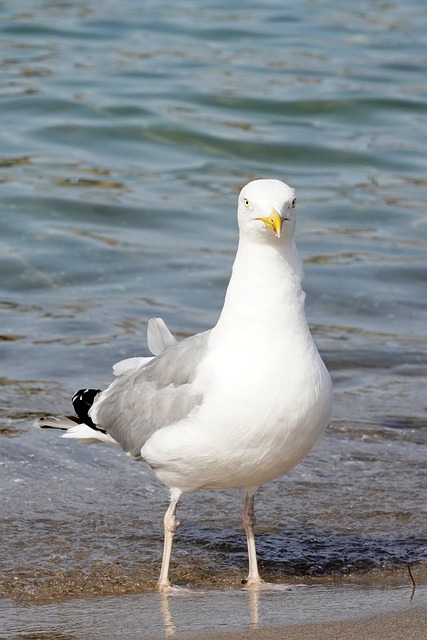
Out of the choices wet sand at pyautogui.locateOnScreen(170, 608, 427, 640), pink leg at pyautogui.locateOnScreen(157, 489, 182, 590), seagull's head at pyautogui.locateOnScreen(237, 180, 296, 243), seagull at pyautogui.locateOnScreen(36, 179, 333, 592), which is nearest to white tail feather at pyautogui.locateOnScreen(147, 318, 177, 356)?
seagull at pyautogui.locateOnScreen(36, 179, 333, 592)

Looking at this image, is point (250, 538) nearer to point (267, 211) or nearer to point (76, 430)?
point (76, 430)

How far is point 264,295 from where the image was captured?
4.70m

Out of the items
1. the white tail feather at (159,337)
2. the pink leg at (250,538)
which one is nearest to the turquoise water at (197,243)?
the pink leg at (250,538)

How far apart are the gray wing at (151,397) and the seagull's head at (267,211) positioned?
0.50 meters

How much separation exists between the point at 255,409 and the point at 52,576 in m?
1.12

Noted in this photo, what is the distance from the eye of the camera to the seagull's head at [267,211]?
4.59m

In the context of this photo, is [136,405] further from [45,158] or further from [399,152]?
[399,152]

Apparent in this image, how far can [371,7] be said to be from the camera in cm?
1948

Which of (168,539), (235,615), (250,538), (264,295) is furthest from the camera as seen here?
(250,538)

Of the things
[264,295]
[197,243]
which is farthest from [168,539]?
[197,243]

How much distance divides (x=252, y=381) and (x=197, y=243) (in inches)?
251

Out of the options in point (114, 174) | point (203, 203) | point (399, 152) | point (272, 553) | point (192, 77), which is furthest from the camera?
point (192, 77)

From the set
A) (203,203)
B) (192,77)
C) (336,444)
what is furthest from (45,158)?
(336,444)

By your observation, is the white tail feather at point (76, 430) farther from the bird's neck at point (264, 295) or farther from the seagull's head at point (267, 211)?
the seagull's head at point (267, 211)
